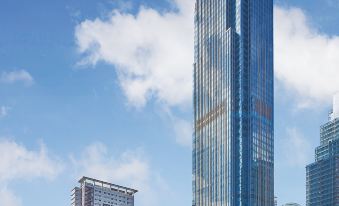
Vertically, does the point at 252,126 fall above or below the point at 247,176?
above

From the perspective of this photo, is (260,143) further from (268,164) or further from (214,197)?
(214,197)

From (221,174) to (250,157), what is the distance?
10.6 metres

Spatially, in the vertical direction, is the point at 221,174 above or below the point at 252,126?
below

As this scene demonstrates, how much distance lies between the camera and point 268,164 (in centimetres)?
19950

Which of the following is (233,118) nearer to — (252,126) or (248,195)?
(252,126)

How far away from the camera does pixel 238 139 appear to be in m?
198

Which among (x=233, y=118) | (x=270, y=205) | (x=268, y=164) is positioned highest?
(x=233, y=118)

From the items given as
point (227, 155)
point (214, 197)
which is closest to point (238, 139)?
point (227, 155)

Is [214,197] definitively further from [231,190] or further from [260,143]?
[260,143]


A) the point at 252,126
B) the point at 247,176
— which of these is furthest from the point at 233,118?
the point at 247,176

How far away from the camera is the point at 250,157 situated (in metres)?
195

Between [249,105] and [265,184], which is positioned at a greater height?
[249,105]

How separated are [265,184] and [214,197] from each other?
15936mm

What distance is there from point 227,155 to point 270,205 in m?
19.5
